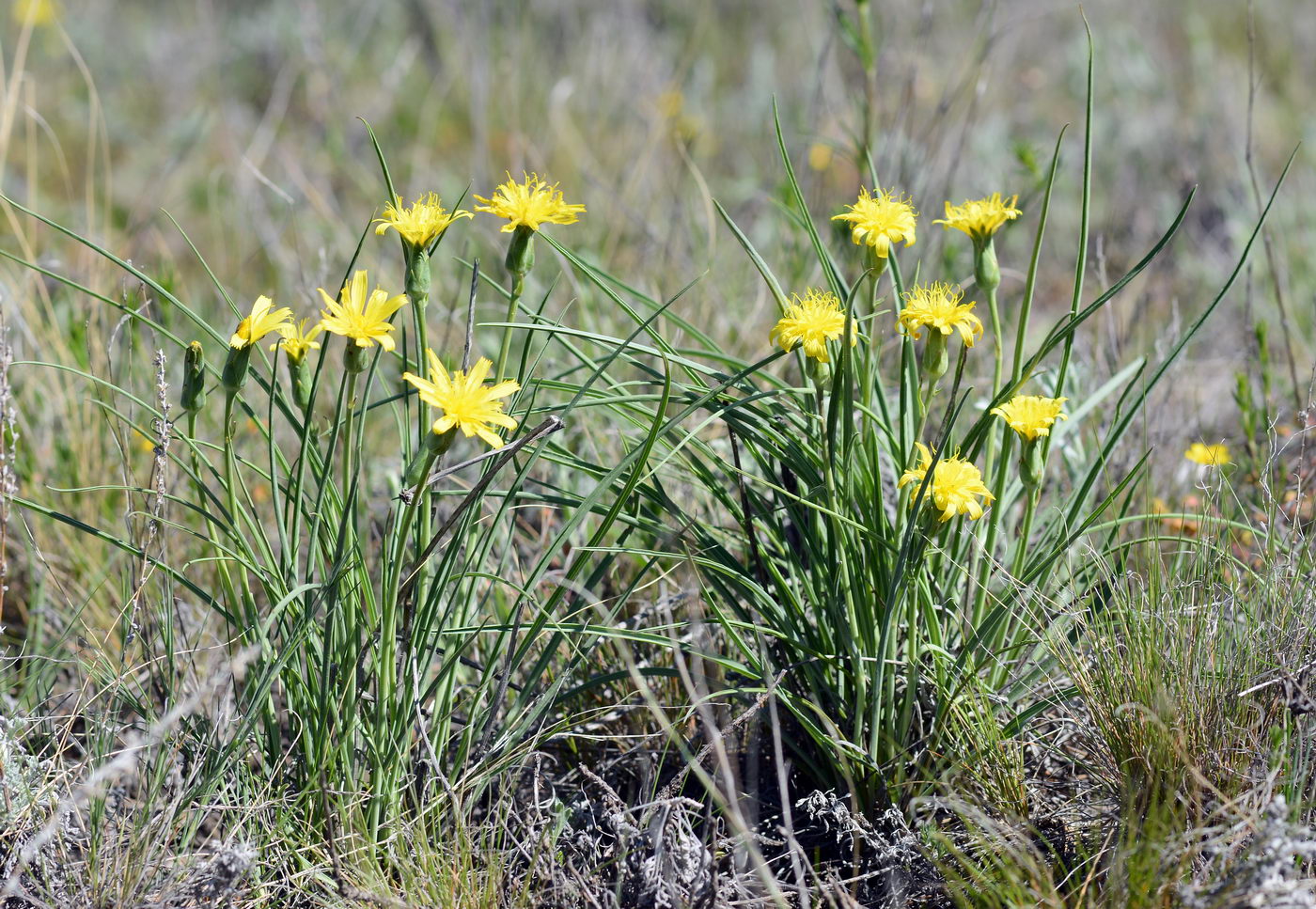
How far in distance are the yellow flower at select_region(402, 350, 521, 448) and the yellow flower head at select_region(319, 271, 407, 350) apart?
0.20 ft

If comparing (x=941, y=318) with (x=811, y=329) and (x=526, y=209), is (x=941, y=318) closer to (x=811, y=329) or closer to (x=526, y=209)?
(x=811, y=329)

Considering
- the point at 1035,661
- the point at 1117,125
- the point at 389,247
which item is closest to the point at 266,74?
the point at 389,247

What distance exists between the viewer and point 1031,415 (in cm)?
119

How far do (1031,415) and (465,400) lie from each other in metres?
0.64

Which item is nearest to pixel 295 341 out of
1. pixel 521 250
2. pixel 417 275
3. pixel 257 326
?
pixel 257 326

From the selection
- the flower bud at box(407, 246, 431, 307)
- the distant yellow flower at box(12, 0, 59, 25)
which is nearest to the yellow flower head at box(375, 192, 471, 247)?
the flower bud at box(407, 246, 431, 307)

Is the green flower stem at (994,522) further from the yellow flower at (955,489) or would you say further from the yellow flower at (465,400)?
the yellow flower at (465,400)

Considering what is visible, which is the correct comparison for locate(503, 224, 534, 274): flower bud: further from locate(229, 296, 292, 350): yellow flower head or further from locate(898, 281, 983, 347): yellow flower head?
locate(898, 281, 983, 347): yellow flower head

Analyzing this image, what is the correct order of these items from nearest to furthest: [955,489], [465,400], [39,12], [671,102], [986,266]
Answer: [465,400] < [955,489] < [986,266] < [671,102] < [39,12]

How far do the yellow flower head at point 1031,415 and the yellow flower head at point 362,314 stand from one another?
0.67 m

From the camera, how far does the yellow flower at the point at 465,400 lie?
1.00m

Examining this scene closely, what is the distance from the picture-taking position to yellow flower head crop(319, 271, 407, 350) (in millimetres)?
1058

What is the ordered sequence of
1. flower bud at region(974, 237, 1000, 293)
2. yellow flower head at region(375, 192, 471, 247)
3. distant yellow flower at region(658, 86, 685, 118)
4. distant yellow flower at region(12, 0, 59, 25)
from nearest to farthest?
1. yellow flower head at region(375, 192, 471, 247)
2. flower bud at region(974, 237, 1000, 293)
3. distant yellow flower at region(658, 86, 685, 118)
4. distant yellow flower at region(12, 0, 59, 25)

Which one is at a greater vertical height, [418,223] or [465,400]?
[418,223]
